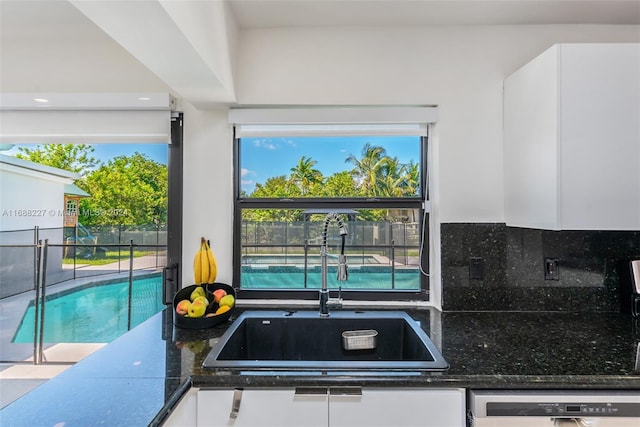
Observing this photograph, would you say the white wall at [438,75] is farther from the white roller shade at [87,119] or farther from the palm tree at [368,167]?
the white roller shade at [87,119]

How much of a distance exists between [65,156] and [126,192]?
0.37m

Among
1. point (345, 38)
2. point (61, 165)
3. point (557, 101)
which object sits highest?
→ point (345, 38)

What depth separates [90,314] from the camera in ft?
5.93

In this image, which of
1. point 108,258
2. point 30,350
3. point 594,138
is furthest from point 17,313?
point 594,138

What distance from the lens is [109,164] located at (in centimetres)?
179

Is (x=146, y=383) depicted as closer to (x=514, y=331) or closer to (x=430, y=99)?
(x=514, y=331)

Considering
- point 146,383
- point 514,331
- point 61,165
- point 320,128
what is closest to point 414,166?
point 320,128

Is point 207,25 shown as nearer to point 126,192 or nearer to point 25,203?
point 126,192

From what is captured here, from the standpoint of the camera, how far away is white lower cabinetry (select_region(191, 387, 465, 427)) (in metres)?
1.03

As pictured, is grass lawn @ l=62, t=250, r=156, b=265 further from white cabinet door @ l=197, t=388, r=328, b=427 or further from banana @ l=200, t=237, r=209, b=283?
white cabinet door @ l=197, t=388, r=328, b=427

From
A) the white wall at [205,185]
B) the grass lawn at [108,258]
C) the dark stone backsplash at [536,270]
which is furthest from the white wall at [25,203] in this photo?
the dark stone backsplash at [536,270]

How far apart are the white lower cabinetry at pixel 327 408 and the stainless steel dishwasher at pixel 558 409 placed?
86 mm

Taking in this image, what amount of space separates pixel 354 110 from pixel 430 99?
1.35 feet

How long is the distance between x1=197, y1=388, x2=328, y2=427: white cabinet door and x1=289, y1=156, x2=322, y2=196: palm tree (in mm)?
1090
